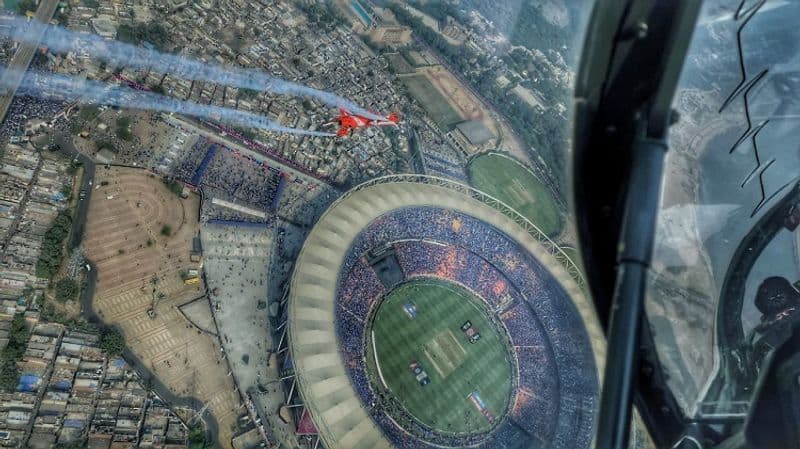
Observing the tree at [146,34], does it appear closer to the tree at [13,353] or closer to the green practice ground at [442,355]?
the tree at [13,353]

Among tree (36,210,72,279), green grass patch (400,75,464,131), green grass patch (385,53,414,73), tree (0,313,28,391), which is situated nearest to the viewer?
tree (0,313,28,391)

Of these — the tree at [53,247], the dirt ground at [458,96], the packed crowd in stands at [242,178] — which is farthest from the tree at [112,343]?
the dirt ground at [458,96]

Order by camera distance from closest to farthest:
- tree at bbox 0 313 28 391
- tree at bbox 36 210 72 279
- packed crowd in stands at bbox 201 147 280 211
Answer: tree at bbox 0 313 28 391 < tree at bbox 36 210 72 279 < packed crowd in stands at bbox 201 147 280 211

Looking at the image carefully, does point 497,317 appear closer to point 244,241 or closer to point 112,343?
point 244,241

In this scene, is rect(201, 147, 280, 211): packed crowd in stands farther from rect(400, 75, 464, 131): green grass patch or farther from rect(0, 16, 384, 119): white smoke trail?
rect(400, 75, 464, 131): green grass patch

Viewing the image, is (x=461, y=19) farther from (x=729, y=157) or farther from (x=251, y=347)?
(x=729, y=157)

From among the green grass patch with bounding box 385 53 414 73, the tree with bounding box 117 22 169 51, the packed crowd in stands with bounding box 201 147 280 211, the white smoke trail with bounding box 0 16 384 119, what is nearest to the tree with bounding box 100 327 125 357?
the packed crowd in stands with bounding box 201 147 280 211
